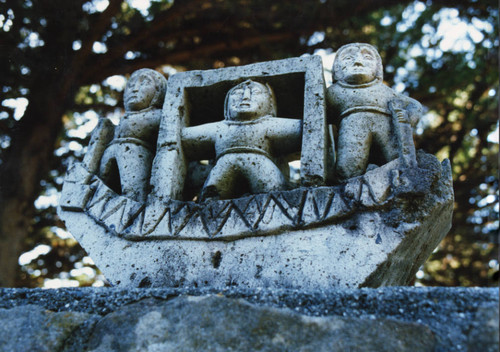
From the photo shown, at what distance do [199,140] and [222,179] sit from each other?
0.33m

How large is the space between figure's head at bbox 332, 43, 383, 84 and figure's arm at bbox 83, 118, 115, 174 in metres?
1.48

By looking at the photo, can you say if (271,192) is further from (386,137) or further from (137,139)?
(137,139)

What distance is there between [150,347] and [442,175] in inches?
62.0

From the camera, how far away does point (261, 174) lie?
2865 millimetres

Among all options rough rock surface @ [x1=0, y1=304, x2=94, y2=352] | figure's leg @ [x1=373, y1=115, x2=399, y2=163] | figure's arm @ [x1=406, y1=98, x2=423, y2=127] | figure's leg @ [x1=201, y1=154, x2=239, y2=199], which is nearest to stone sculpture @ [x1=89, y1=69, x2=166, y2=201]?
figure's leg @ [x1=201, y1=154, x2=239, y2=199]

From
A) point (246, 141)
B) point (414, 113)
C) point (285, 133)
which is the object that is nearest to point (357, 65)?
point (414, 113)

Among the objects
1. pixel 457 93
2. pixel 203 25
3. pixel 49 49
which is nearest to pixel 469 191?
pixel 457 93

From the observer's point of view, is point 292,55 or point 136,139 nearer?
point 136,139

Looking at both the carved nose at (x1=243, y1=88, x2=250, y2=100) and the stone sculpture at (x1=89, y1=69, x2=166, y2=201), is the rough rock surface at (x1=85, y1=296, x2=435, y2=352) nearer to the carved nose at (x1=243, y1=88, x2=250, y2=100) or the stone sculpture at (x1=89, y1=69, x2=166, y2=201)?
the stone sculpture at (x1=89, y1=69, x2=166, y2=201)

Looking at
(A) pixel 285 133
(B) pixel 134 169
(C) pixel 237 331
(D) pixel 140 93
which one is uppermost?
(D) pixel 140 93

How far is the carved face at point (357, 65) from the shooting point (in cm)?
308

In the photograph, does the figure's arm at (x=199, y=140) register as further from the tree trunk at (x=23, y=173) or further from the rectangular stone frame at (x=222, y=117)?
the tree trunk at (x=23, y=173)

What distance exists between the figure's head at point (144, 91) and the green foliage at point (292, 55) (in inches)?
82.7

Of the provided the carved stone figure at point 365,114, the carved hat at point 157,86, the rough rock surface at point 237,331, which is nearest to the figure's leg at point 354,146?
the carved stone figure at point 365,114
